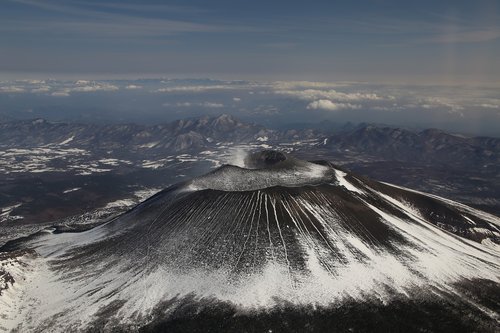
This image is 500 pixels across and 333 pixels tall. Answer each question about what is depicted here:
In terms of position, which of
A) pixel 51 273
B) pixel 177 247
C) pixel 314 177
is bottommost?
pixel 51 273

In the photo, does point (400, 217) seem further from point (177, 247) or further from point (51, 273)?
point (51, 273)

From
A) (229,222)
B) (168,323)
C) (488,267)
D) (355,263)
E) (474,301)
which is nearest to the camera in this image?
(168,323)

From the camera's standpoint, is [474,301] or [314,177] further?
[314,177]

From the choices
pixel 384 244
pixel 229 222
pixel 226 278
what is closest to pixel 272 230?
pixel 229 222

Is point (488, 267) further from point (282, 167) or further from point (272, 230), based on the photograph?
point (282, 167)

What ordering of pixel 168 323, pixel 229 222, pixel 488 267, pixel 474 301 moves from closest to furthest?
pixel 168 323
pixel 474 301
pixel 488 267
pixel 229 222

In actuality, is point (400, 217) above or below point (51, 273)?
above

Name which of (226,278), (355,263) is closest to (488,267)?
(355,263)
